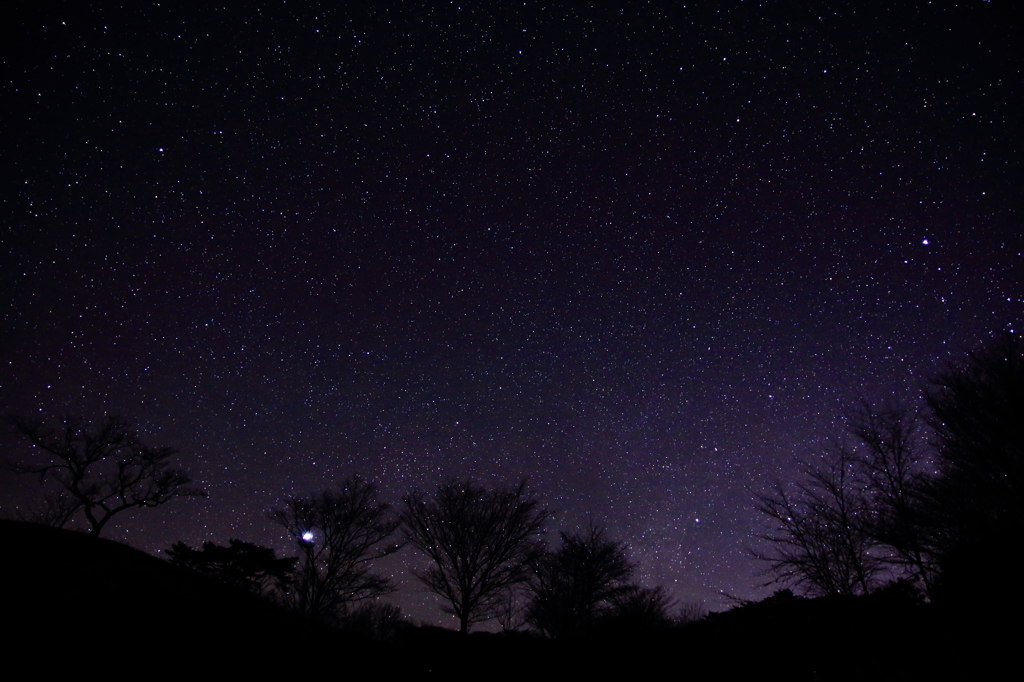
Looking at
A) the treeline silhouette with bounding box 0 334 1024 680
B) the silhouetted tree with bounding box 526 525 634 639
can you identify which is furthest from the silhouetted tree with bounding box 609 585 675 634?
the treeline silhouette with bounding box 0 334 1024 680

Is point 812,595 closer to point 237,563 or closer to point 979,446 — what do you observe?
point 979,446

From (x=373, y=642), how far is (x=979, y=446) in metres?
18.3

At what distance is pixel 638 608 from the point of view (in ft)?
99.1

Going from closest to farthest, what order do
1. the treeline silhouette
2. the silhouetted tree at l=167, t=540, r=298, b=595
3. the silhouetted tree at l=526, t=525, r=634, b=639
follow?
the treeline silhouette → the silhouetted tree at l=167, t=540, r=298, b=595 → the silhouetted tree at l=526, t=525, r=634, b=639

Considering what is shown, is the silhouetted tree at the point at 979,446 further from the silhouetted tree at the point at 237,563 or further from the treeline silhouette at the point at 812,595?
the silhouetted tree at the point at 237,563

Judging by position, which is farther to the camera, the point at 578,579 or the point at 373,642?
the point at 578,579

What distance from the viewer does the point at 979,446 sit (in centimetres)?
1300

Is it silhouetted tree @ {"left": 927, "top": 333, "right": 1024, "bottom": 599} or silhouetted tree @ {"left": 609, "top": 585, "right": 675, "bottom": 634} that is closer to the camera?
silhouetted tree @ {"left": 927, "top": 333, "right": 1024, "bottom": 599}

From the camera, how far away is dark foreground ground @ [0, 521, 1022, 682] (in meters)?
6.66

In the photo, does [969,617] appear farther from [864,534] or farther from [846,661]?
[864,534]

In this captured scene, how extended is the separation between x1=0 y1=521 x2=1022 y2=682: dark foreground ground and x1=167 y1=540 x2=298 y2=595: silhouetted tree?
3198 millimetres

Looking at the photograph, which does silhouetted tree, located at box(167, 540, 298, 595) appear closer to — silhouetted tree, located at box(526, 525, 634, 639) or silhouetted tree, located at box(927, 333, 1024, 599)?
silhouetted tree, located at box(526, 525, 634, 639)

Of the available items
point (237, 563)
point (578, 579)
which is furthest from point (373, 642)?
point (578, 579)

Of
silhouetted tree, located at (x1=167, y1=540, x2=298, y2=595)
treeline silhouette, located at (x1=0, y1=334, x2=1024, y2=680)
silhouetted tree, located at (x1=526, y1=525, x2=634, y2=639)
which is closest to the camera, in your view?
treeline silhouette, located at (x1=0, y1=334, x2=1024, y2=680)
